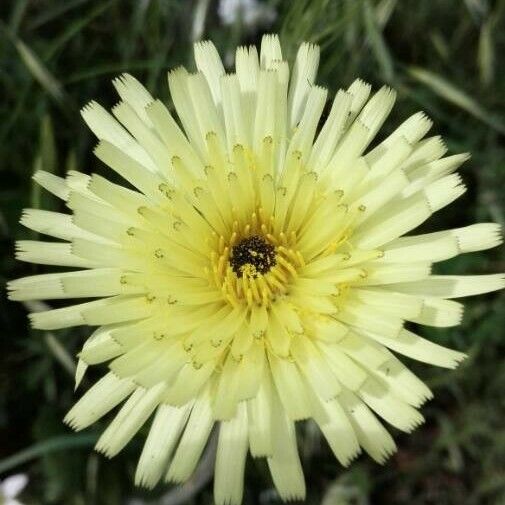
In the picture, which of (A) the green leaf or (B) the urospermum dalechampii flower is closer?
(B) the urospermum dalechampii flower

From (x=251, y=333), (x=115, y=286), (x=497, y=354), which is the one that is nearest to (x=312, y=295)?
(x=251, y=333)

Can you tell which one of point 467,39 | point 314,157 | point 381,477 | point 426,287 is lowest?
point 381,477

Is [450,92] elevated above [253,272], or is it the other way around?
[450,92]

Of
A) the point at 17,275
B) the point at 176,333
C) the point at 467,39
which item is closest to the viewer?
the point at 176,333

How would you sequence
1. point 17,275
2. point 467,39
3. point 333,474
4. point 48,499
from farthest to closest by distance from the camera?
1. point 467,39
2. point 333,474
3. point 17,275
4. point 48,499

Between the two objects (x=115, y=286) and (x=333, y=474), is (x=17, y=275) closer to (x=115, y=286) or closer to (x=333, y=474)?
(x=115, y=286)

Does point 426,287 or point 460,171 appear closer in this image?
point 426,287

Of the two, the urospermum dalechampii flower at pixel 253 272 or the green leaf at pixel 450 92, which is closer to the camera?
the urospermum dalechampii flower at pixel 253 272

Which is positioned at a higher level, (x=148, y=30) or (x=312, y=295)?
(x=148, y=30)
